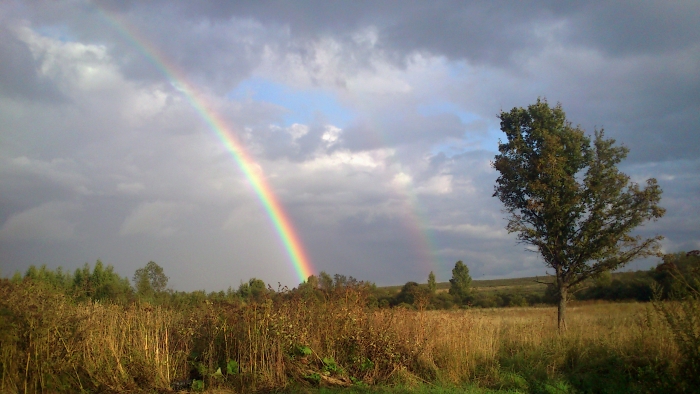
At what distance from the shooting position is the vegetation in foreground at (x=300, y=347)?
877cm

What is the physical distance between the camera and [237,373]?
32.4 feet

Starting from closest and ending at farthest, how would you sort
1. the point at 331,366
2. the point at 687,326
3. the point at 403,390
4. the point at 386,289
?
the point at 687,326, the point at 403,390, the point at 331,366, the point at 386,289

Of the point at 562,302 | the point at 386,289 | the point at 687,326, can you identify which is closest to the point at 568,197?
the point at 562,302

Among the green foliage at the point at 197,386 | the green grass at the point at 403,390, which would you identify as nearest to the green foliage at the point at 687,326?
the green grass at the point at 403,390

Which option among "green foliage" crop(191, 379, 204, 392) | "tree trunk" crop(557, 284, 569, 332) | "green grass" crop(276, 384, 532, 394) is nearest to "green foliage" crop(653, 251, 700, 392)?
"green grass" crop(276, 384, 532, 394)

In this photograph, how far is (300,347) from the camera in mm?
10430

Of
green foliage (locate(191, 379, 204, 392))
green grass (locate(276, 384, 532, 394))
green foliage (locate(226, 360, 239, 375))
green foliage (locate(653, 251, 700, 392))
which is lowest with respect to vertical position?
green grass (locate(276, 384, 532, 394))

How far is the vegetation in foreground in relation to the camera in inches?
345

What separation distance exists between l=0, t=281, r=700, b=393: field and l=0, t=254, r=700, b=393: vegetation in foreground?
29mm

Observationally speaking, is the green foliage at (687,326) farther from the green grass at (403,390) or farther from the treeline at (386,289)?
the green grass at (403,390)

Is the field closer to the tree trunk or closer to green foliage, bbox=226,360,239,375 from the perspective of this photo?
green foliage, bbox=226,360,239,375

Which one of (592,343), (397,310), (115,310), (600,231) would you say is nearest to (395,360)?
(397,310)

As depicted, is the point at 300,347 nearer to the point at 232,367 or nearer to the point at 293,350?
the point at 293,350

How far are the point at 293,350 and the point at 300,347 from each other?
170 mm
